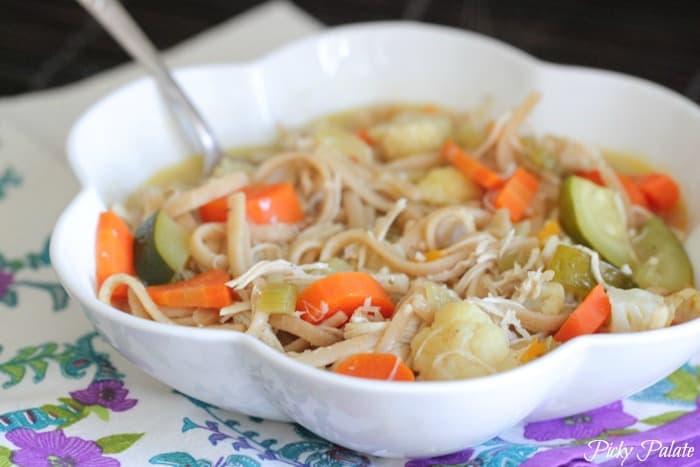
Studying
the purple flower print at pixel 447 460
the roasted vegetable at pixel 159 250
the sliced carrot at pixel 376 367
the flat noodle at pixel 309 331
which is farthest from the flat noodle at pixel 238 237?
the purple flower print at pixel 447 460

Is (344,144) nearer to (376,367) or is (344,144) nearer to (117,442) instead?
(376,367)

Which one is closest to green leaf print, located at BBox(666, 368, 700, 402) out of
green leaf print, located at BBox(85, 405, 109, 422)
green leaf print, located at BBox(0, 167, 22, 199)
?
green leaf print, located at BBox(85, 405, 109, 422)

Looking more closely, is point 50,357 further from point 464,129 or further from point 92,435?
point 464,129

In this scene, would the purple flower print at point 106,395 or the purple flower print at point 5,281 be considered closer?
the purple flower print at point 106,395

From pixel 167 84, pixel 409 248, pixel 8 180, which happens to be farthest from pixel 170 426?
pixel 8 180

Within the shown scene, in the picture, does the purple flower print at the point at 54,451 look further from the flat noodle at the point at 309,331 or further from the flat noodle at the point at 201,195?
the flat noodle at the point at 201,195
